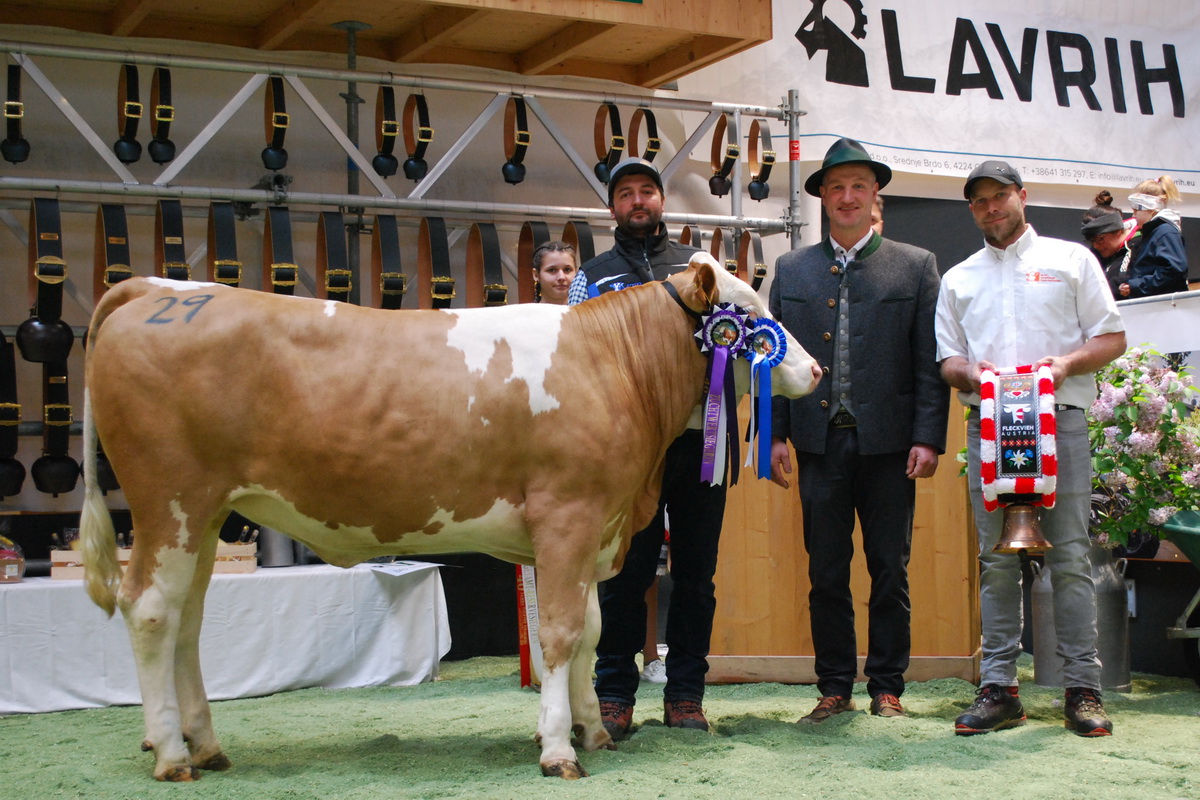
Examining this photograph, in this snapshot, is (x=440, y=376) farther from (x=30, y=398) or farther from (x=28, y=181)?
(x=30, y=398)

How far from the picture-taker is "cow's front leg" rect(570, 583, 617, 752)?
3463mm

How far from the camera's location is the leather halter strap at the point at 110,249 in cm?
535

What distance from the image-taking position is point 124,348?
3.15 meters

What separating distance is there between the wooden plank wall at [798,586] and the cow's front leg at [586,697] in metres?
1.58

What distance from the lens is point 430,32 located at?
6570 millimetres

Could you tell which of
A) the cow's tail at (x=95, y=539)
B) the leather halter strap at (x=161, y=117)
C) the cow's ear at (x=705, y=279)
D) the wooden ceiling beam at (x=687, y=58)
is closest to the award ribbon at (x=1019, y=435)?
the cow's ear at (x=705, y=279)

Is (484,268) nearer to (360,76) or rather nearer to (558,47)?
(360,76)

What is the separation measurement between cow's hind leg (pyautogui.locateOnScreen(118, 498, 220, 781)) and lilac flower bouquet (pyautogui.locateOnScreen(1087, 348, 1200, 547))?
11.1 feet

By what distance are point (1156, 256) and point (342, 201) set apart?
473 cm

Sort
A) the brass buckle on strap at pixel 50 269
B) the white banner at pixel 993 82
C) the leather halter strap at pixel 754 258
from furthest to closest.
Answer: the white banner at pixel 993 82 → the leather halter strap at pixel 754 258 → the brass buckle on strap at pixel 50 269

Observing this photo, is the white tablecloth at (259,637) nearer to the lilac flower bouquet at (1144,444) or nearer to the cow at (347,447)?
the cow at (347,447)

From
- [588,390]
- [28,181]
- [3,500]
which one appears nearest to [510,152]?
[28,181]

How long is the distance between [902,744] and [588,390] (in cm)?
146

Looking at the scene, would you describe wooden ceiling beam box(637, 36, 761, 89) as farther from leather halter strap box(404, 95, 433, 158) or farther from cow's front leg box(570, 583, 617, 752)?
cow's front leg box(570, 583, 617, 752)
